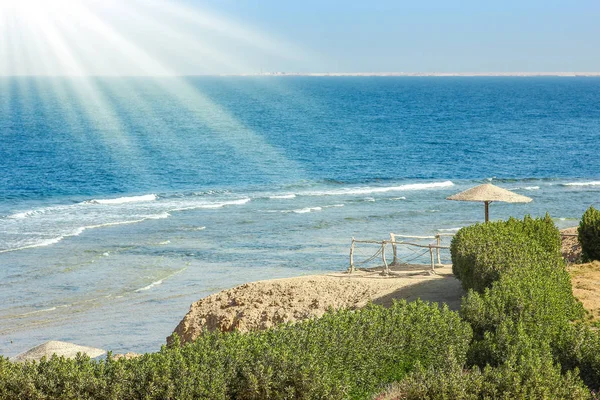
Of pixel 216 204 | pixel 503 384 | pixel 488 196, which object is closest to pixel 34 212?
pixel 216 204

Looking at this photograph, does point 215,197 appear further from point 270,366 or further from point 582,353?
point 582,353

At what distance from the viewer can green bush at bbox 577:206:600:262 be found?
18734mm

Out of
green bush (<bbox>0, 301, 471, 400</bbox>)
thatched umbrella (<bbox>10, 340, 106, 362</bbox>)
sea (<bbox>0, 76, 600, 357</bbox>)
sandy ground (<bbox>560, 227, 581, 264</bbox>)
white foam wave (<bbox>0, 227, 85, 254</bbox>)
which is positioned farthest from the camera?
white foam wave (<bbox>0, 227, 85, 254</bbox>)

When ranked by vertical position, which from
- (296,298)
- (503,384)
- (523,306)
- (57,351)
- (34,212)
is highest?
(523,306)

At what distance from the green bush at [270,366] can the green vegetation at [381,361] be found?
0.6 inches

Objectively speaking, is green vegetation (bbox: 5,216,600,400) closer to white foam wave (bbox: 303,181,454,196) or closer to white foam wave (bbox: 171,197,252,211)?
white foam wave (bbox: 171,197,252,211)

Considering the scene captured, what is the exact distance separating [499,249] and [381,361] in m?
5.10

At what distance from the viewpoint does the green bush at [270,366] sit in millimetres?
9383

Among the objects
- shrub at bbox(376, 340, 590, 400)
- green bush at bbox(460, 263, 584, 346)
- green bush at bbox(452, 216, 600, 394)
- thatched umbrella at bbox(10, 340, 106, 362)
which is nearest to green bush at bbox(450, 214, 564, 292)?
green bush at bbox(452, 216, 600, 394)

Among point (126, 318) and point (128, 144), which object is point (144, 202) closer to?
point (126, 318)

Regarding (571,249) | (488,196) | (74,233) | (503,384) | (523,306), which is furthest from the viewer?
(74,233)

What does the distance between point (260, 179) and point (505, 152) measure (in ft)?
83.6

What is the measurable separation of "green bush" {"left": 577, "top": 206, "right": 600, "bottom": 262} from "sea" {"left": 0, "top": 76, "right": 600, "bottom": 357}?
835 cm

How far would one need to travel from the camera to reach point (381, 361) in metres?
10.9
